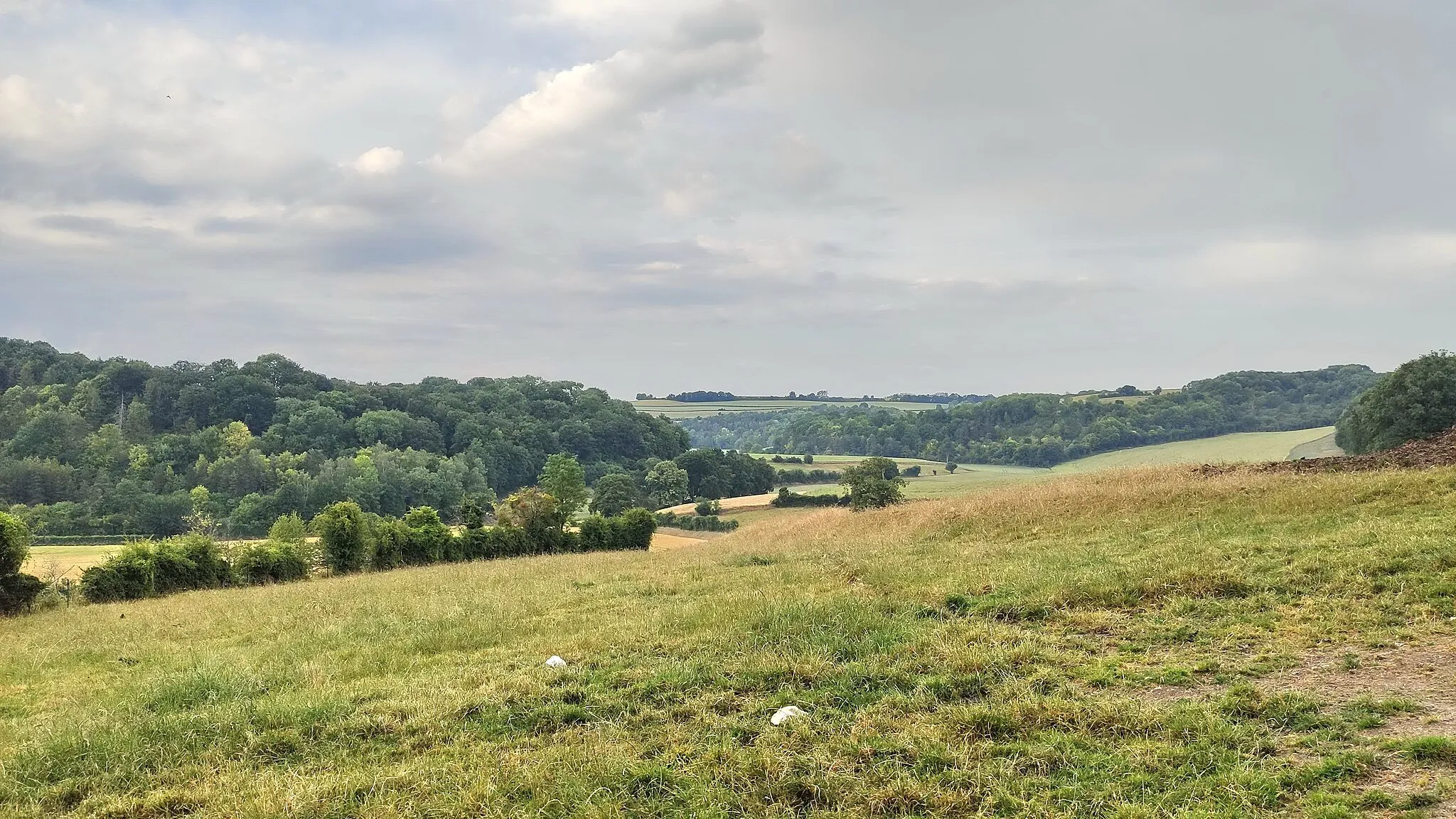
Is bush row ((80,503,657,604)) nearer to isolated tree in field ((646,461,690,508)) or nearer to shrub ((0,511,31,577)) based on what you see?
shrub ((0,511,31,577))

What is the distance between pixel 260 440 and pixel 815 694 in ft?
444

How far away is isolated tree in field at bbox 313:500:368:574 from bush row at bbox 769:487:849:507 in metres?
52.0

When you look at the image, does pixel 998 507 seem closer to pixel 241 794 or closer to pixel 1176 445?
pixel 241 794

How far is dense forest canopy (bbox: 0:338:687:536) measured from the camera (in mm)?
95438

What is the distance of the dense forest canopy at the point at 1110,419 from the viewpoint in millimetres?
92938

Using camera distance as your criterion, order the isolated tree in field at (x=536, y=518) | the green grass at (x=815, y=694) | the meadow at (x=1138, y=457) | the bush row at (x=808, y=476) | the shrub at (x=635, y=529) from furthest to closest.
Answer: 1. the bush row at (x=808, y=476)
2. the meadow at (x=1138, y=457)
3. the shrub at (x=635, y=529)
4. the isolated tree in field at (x=536, y=518)
5. the green grass at (x=815, y=694)

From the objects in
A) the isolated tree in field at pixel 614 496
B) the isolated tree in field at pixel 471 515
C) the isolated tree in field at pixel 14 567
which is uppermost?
the isolated tree in field at pixel 14 567

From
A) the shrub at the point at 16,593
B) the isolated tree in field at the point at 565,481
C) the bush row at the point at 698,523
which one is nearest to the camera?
the shrub at the point at 16,593

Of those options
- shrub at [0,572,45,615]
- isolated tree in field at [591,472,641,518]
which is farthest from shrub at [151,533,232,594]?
isolated tree in field at [591,472,641,518]

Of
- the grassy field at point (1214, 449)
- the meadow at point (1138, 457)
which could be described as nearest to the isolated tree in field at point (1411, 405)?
the meadow at point (1138, 457)

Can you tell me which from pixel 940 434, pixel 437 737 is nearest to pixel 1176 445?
pixel 940 434

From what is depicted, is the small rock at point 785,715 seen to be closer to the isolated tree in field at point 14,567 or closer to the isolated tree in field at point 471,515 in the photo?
the isolated tree in field at point 14,567

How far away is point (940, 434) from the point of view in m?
134

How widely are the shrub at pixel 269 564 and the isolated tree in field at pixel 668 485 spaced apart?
6579 cm
